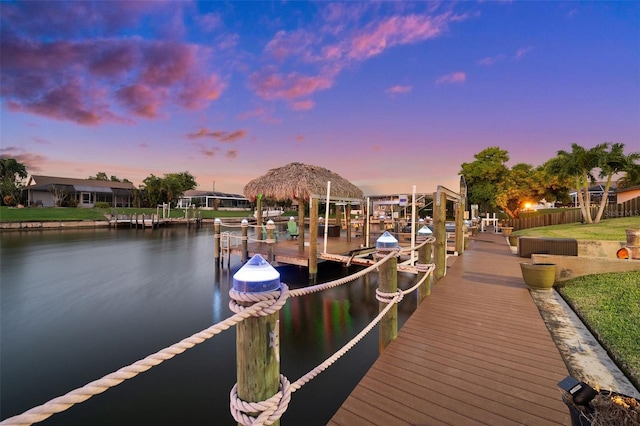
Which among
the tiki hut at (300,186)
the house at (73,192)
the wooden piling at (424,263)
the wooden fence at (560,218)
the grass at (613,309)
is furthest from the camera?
the house at (73,192)

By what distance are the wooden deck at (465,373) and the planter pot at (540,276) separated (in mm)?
1055

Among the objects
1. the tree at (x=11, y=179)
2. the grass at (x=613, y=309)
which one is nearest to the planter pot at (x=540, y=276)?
the grass at (x=613, y=309)

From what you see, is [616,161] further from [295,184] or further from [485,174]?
[485,174]

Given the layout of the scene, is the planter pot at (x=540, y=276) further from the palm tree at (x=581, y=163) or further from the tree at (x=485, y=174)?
the tree at (x=485, y=174)

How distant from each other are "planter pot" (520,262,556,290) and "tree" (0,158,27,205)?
52.8m

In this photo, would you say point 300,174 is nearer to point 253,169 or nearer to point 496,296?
point 496,296

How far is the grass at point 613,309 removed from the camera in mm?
3002

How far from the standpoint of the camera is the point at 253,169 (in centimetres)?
3419

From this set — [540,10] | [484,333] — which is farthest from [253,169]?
[484,333]

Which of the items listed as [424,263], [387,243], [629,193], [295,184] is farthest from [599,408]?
[629,193]

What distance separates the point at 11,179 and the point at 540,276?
6404 centimetres

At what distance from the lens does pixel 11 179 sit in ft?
141

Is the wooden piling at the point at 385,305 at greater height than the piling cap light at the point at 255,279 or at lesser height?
lesser

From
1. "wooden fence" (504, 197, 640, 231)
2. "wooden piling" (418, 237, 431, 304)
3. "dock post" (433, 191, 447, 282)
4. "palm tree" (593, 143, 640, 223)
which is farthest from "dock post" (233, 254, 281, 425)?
"wooden fence" (504, 197, 640, 231)
